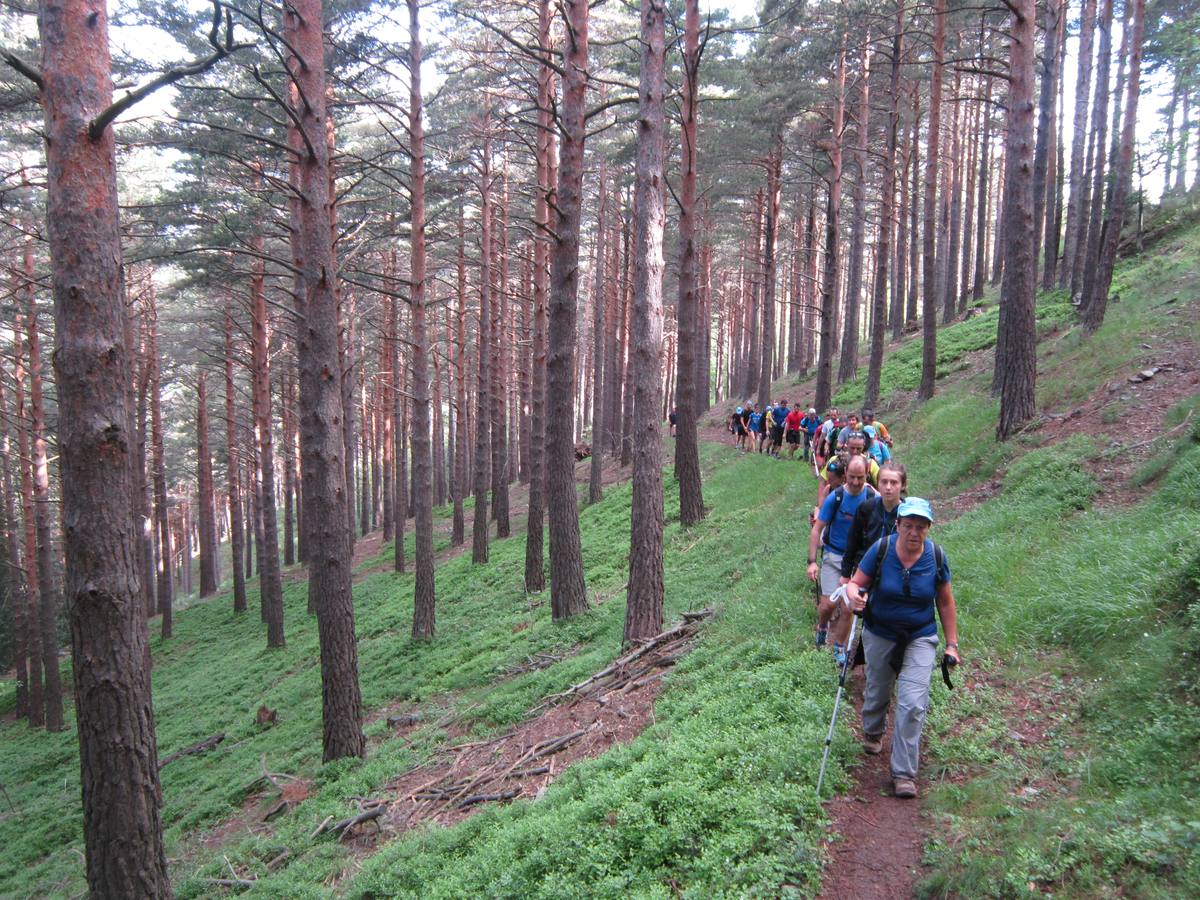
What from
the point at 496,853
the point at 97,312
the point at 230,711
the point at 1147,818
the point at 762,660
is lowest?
the point at 230,711

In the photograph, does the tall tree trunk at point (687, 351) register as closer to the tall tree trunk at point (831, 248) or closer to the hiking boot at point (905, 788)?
the tall tree trunk at point (831, 248)

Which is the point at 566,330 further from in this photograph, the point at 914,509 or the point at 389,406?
the point at 389,406

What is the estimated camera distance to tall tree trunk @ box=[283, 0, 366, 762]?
764cm

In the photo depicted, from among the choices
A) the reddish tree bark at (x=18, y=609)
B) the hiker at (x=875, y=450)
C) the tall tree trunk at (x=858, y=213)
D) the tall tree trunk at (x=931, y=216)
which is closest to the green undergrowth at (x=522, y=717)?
the reddish tree bark at (x=18, y=609)

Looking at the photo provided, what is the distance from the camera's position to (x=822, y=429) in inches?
562

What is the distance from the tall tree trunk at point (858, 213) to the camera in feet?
63.3

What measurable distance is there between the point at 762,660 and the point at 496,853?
9.38ft

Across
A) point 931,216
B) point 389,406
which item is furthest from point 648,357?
point 389,406

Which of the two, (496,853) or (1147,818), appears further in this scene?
(496,853)

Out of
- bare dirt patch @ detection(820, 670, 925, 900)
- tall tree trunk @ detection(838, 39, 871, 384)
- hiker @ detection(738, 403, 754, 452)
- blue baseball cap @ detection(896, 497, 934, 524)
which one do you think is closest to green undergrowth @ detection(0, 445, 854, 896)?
bare dirt patch @ detection(820, 670, 925, 900)

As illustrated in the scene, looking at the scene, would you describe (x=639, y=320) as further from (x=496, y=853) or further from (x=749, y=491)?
(x=749, y=491)

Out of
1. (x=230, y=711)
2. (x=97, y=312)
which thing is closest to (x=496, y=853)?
(x=97, y=312)

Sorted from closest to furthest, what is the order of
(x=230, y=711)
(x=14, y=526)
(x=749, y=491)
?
(x=230, y=711) < (x=749, y=491) < (x=14, y=526)

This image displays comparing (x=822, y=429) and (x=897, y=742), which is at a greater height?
(x=822, y=429)
